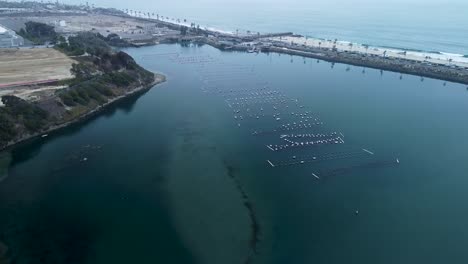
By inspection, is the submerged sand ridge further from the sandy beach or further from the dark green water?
the sandy beach

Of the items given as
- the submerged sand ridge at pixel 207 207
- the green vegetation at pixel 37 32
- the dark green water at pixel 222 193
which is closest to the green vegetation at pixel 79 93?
the dark green water at pixel 222 193

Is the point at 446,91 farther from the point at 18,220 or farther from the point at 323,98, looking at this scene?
the point at 18,220

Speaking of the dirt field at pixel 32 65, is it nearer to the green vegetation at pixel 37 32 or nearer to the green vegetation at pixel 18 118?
the green vegetation at pixel 37 32

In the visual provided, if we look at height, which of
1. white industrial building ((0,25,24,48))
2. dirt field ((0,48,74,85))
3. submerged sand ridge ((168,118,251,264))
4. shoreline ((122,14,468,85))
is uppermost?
shoreline ((122,14,468,85))

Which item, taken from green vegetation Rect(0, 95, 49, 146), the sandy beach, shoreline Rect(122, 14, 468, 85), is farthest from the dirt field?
the sandy beach

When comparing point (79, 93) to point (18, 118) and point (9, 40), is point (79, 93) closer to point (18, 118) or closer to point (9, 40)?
point (18, 118)

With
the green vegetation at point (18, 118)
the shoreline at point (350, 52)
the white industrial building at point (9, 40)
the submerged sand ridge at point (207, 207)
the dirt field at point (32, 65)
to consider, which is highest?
the shoreline at point (350, 52)
